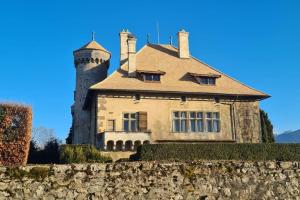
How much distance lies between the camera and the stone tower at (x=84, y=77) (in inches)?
1401

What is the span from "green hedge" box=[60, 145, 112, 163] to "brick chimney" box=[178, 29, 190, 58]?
1499 centimetres

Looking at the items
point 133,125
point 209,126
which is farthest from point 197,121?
point 133,125

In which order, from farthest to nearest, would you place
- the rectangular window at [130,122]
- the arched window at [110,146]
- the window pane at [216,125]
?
the window pane at [216,125]
the rectangular window at [130,122]
the arched window at [110,146]

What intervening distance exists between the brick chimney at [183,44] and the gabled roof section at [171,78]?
510 mm

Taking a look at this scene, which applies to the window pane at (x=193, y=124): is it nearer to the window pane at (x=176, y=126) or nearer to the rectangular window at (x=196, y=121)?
the rectangular window at (x=196, y=121)

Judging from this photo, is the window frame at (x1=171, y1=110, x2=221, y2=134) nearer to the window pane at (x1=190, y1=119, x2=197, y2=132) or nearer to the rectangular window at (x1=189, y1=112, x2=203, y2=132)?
the rectangular window at (x1=189, y1=112, x2=203, y2=132)

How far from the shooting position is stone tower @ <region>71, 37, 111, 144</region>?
35594 mm

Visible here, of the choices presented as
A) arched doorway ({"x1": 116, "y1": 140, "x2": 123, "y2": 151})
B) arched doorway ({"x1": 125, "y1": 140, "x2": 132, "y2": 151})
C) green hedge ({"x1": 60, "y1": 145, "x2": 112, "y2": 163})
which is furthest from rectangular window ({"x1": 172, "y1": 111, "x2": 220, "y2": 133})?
green hedge ({"x1": 60, "y1": 145, "x2": 112, "y2": 163})

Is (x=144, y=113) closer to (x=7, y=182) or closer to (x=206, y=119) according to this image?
(x=206, y=119)

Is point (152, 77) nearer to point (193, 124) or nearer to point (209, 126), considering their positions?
point (193, 124)

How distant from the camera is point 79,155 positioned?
75.0ft

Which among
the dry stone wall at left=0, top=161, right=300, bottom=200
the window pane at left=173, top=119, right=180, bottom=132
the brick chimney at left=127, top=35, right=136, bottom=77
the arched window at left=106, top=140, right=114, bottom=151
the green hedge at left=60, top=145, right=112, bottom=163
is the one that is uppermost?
the brick chimney at left=127, top=35, right=136, bottom=77

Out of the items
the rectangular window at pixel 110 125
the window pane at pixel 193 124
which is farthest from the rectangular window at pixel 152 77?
the rectangular window at pixel 110 125

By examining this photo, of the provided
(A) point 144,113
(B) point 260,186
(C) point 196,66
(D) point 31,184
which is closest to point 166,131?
(A) point 144,113
